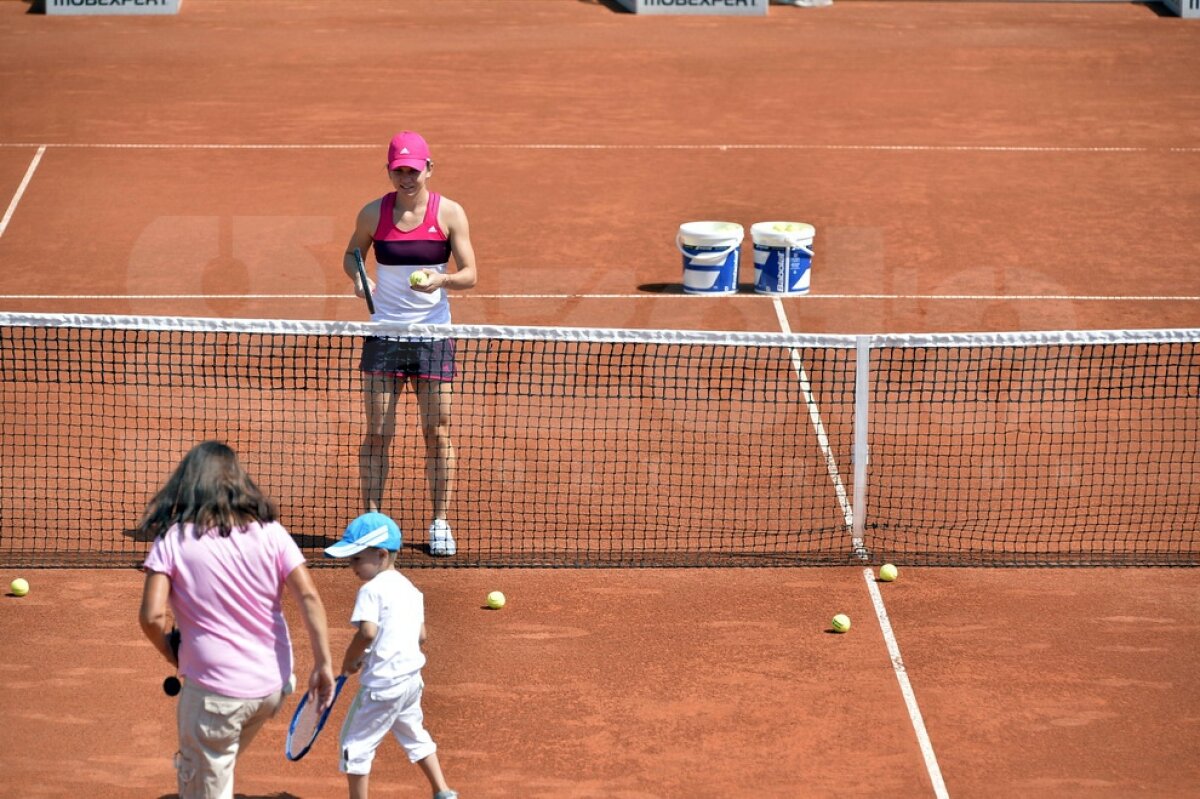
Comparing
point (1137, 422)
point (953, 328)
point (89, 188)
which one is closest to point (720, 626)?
point (1137, 422)

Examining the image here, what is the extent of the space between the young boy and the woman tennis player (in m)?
2.65

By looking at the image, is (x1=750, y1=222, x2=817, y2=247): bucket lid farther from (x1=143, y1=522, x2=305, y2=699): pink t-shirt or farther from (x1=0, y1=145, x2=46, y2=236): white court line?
(x1=143, y1=522, x2=305, y2=699): pink t-shirt

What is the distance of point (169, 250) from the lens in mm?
17250

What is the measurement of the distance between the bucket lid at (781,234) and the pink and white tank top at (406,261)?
633 centimetres

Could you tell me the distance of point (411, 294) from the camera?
9648 millimetres

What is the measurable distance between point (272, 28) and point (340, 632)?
1991 cm

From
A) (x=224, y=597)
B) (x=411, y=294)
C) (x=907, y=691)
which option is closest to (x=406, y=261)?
(x=411, y=294)

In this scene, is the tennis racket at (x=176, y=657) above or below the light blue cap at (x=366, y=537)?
below

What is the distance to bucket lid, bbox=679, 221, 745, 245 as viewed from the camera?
1549 centimetres

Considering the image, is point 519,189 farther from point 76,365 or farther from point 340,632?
point 340,632

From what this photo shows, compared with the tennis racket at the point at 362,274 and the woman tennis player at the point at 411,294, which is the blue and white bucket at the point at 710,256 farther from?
the tennis racket at the point at 362,274

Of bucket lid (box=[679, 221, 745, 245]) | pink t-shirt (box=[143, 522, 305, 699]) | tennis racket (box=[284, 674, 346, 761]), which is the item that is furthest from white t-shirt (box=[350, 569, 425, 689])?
bucket lid (box=[679, 221, 745, 245])

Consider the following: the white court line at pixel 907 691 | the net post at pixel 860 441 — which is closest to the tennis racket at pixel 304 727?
the white court line at pixel 907 691

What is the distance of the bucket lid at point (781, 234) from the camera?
15414 mm
